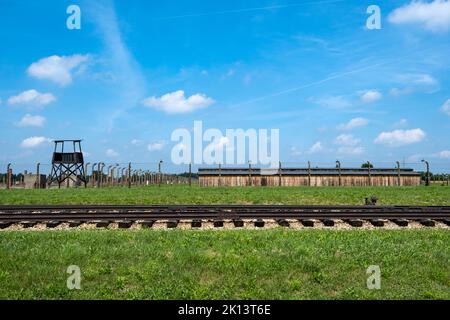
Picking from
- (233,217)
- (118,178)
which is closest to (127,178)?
(118,178)

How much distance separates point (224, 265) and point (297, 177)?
3695 centimetres

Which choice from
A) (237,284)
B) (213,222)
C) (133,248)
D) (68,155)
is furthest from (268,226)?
(68,155)

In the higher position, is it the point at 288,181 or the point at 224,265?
the point at 288,181

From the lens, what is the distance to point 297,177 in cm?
4347

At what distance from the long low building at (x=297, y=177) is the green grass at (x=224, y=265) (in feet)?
105

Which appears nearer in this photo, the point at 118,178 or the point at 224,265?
the point at 224,265

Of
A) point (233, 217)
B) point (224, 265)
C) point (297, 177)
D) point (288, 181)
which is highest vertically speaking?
point (297, 177)

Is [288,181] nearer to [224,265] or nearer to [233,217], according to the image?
[233,217]

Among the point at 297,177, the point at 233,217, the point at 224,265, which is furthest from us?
A: the point at 297,177

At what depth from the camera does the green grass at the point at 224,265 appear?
6.33 m

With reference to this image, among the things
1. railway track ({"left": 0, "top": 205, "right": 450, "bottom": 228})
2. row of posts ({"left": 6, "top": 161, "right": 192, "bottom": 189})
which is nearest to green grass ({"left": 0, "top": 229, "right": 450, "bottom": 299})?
railway track ({"left": 0, "top": 205, "right": 450, "bottom": 228})

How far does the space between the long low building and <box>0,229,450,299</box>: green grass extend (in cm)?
3210

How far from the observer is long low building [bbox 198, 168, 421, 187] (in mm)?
42719

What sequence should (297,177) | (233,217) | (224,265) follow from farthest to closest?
(297,177)
(233,217)
(224,265)
